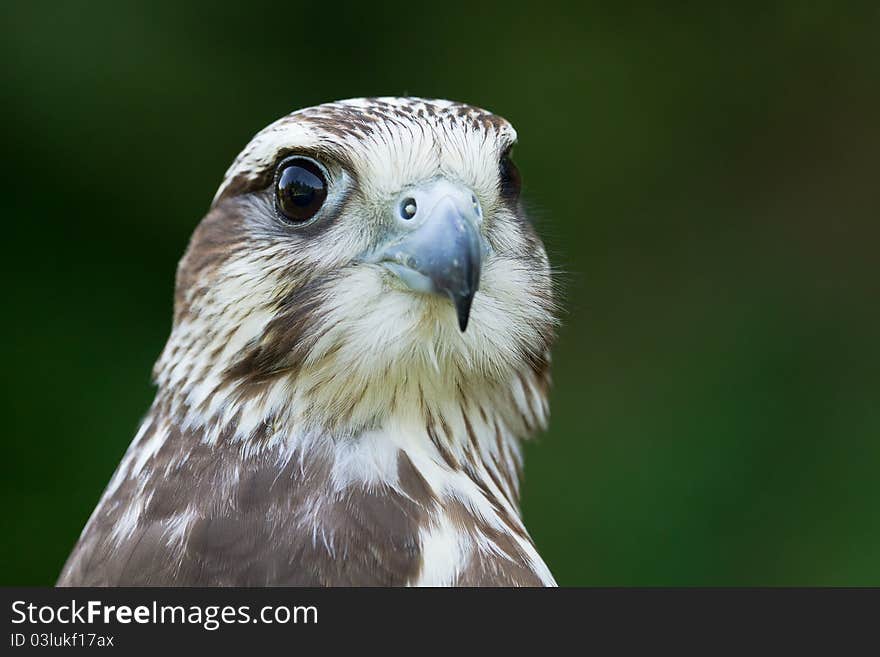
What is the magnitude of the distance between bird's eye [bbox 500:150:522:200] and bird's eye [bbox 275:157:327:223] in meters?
0.38

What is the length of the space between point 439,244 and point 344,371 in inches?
12.8

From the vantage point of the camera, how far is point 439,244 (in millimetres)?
1993

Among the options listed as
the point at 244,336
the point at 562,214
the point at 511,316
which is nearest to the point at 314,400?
the point at 244,336

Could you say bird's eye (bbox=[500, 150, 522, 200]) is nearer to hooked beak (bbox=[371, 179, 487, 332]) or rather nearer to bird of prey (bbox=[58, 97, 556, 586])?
bird of prey (bbox=[58, 97, 556, 586])

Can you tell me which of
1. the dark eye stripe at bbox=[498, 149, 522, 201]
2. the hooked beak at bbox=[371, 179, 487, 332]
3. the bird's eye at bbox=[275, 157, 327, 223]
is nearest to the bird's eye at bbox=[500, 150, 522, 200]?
the dark eye stripe at bbox=[498, 149, 522, 201]

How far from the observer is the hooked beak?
6.48 ft

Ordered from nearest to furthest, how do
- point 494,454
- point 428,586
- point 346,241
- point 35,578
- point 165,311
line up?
point 428,586 < point 346,241 < point 494,454 < point 35,578 < point 165,311

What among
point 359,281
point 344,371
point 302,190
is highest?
point 302,190

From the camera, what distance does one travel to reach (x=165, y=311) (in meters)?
4.68

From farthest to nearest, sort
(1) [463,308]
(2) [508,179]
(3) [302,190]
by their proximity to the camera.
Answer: (2) [508,179], (3) [302,190], (1) [463,308]

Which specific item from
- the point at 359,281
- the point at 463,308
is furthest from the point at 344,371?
the point at 463,308

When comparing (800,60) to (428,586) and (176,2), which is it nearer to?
(176,2)

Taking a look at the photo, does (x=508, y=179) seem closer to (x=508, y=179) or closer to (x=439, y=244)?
(x=508, y=179)

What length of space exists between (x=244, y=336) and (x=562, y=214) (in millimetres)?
3159
